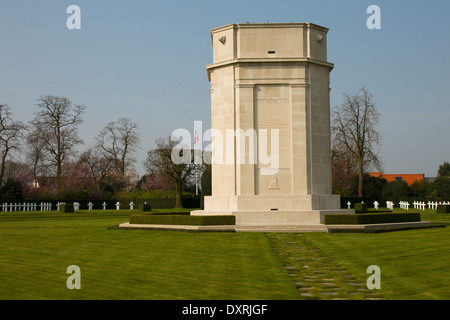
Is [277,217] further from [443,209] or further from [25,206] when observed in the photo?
[25,206]

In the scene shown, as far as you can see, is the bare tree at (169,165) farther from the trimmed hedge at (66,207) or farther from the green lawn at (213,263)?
the green lawn at (213,263)

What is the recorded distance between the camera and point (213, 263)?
13953 millimetres

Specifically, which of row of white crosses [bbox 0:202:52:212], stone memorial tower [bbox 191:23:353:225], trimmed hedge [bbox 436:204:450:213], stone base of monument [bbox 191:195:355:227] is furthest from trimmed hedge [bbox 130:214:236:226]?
row of white crosses [bbox 0:202:52:212]

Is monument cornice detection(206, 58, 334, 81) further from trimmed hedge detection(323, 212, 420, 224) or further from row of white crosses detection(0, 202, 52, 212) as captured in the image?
row of white crosses detection(0, 202, 52, 212)

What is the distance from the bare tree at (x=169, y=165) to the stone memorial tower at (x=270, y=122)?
121ft

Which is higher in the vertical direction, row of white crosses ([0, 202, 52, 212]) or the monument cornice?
the monument cornice

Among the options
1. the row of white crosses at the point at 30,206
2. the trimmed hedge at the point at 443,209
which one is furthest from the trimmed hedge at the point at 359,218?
the row of white crosses at the point at 30,206

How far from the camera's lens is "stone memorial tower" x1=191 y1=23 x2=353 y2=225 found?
28641mm

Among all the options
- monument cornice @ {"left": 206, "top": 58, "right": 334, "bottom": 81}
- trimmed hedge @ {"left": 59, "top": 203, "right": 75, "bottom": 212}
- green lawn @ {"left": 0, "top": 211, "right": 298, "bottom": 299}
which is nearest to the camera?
green lawn @ {"left": 0, "top": 211, "right": 298, "bottom": 299}

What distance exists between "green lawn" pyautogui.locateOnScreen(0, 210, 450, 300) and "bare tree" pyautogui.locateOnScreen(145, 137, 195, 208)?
1739 inches

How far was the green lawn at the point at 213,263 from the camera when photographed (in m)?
9.98

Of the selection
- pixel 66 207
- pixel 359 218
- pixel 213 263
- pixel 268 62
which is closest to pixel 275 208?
pixel 359 218

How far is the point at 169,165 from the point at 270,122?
4017cm
